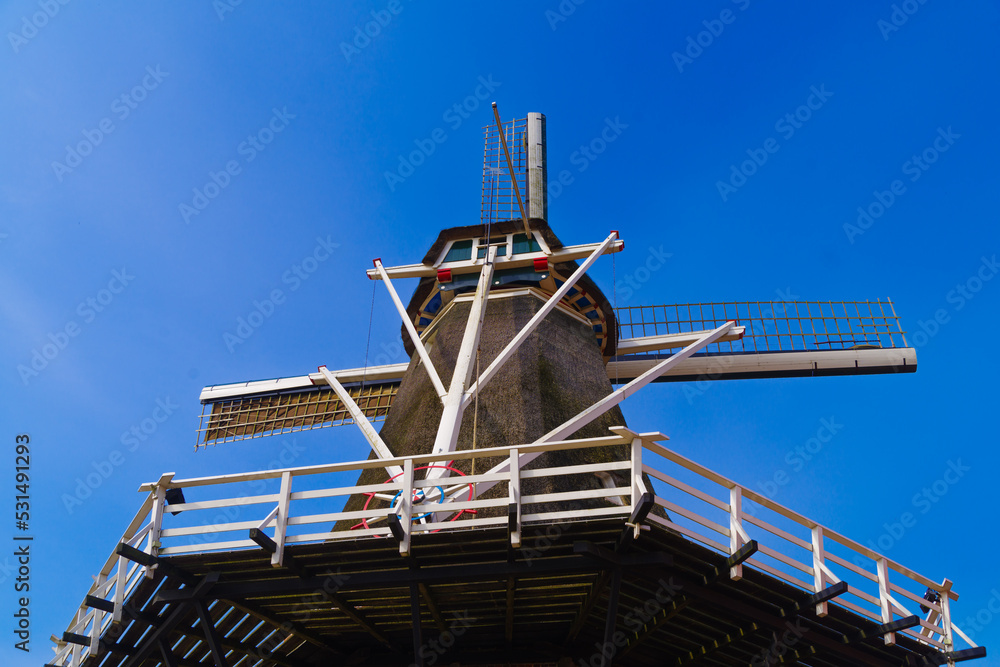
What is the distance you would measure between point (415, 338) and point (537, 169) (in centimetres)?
687

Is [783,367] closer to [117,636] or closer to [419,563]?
[419,563]

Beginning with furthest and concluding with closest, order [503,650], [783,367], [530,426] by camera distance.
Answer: [783,367]
[530,426]
[503,650]

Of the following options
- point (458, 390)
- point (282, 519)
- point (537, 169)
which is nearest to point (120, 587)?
point (282, 519)

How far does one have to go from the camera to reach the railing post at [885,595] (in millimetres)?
8078

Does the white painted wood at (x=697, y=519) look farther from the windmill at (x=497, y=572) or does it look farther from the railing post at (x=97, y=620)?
the railing post at (x=97, y=620)

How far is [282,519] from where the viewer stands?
7.73 metres

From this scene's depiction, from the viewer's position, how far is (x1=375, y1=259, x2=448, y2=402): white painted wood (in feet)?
35.2

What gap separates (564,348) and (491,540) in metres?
5.67

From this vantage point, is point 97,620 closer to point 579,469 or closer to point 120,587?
point 120,587

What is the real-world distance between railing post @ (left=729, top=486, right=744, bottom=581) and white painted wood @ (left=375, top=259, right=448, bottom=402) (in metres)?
3.91

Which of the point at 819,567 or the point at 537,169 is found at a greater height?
the point at 537,169

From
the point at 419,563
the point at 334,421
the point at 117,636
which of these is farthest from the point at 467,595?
the point at 334,421

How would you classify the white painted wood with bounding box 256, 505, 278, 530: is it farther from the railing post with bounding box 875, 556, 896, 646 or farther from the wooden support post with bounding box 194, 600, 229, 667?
the railing post with bounding box 875, 556, 896, 646

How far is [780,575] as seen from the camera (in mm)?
7887
